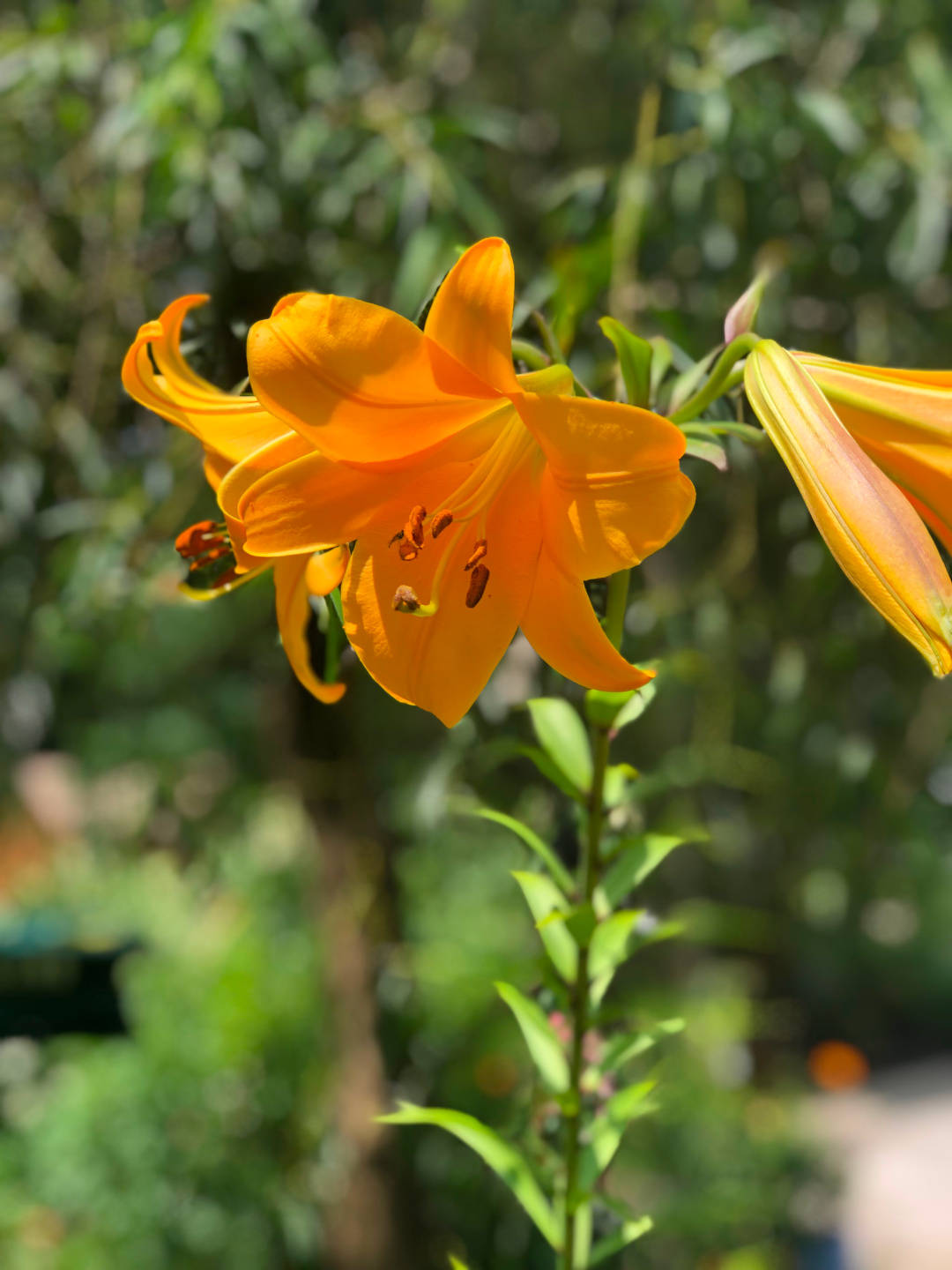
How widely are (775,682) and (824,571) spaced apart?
19 centimetres

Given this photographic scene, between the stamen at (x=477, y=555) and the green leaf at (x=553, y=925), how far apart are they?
0.16m

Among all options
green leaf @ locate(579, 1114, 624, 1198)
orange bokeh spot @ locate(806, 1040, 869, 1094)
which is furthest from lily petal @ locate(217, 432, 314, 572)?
orange bokeh spot @ locate(806, 1040, 869, 1094)

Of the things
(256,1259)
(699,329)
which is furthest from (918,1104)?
(699,329)

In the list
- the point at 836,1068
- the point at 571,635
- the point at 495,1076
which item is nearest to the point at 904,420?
the point at 571,635

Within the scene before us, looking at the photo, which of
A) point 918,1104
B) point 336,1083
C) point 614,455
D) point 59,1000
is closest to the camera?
point 614,455

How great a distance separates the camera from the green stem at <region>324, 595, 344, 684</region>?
0.49 meters

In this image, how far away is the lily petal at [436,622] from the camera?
410 mm

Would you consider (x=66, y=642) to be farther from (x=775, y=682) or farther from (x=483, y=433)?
(x=483, y=433)

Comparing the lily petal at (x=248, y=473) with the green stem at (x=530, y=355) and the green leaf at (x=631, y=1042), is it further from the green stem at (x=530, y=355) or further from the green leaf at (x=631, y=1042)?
the green leaf at (x=631, y=1042)

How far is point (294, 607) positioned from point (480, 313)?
18 cm

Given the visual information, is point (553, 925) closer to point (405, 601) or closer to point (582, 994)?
point (582, 994)

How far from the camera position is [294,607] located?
0.47 metres

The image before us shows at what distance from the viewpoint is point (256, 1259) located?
2379 mm

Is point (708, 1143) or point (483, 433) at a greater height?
point (483, 433)
